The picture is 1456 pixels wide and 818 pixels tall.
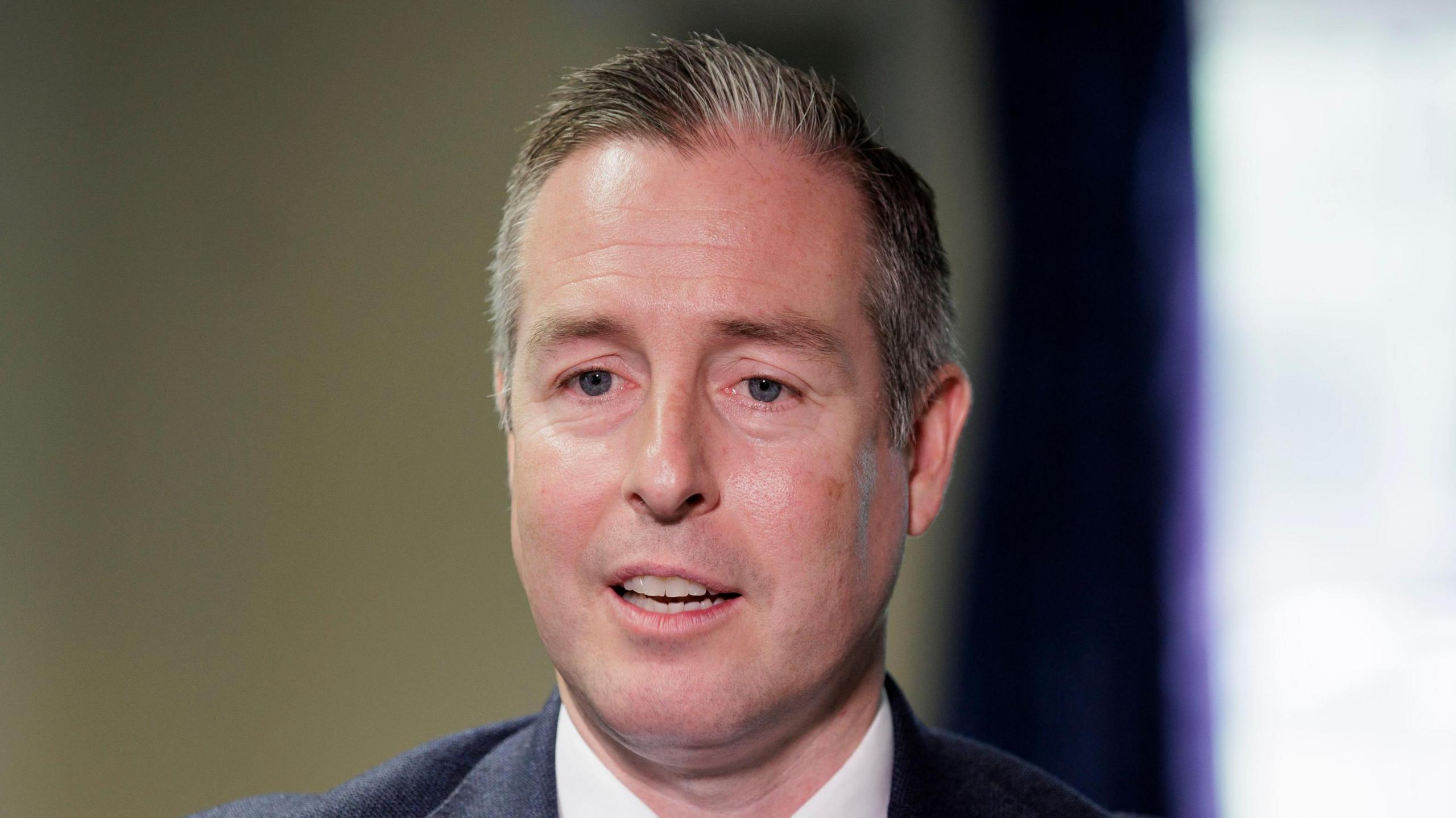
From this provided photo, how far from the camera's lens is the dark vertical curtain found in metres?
4.02

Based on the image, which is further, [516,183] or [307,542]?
[307,542]

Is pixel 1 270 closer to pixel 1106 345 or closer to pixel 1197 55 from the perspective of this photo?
pixel 1106 345

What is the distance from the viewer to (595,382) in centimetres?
187

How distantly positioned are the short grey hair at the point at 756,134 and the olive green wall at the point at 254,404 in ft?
6.37

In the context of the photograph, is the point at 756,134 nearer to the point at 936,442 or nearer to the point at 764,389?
the point at 764,389

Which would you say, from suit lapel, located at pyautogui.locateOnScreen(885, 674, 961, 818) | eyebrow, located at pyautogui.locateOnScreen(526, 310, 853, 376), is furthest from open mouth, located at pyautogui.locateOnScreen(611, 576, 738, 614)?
suit lapel, located at pyautogui.locateOnScreen(885, 674, 961, 818)

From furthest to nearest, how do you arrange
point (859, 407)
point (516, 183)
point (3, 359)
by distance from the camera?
point (3, 359) → point (516, 183) → point (859, 407)

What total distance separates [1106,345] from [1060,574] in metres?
0.65

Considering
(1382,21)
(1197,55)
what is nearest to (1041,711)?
(1197,55)

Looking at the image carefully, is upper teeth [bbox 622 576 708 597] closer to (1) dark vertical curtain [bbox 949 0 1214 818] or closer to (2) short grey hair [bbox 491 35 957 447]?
(2) short grey hair [bbox 491 35 957 447]

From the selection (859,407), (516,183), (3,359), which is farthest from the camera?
(3,359)

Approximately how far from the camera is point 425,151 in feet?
13.5

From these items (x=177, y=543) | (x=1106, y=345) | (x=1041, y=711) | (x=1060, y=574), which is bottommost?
(x=1041, y=711)

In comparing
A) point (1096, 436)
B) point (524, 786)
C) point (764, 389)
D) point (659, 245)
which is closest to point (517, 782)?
point (524, 786)
